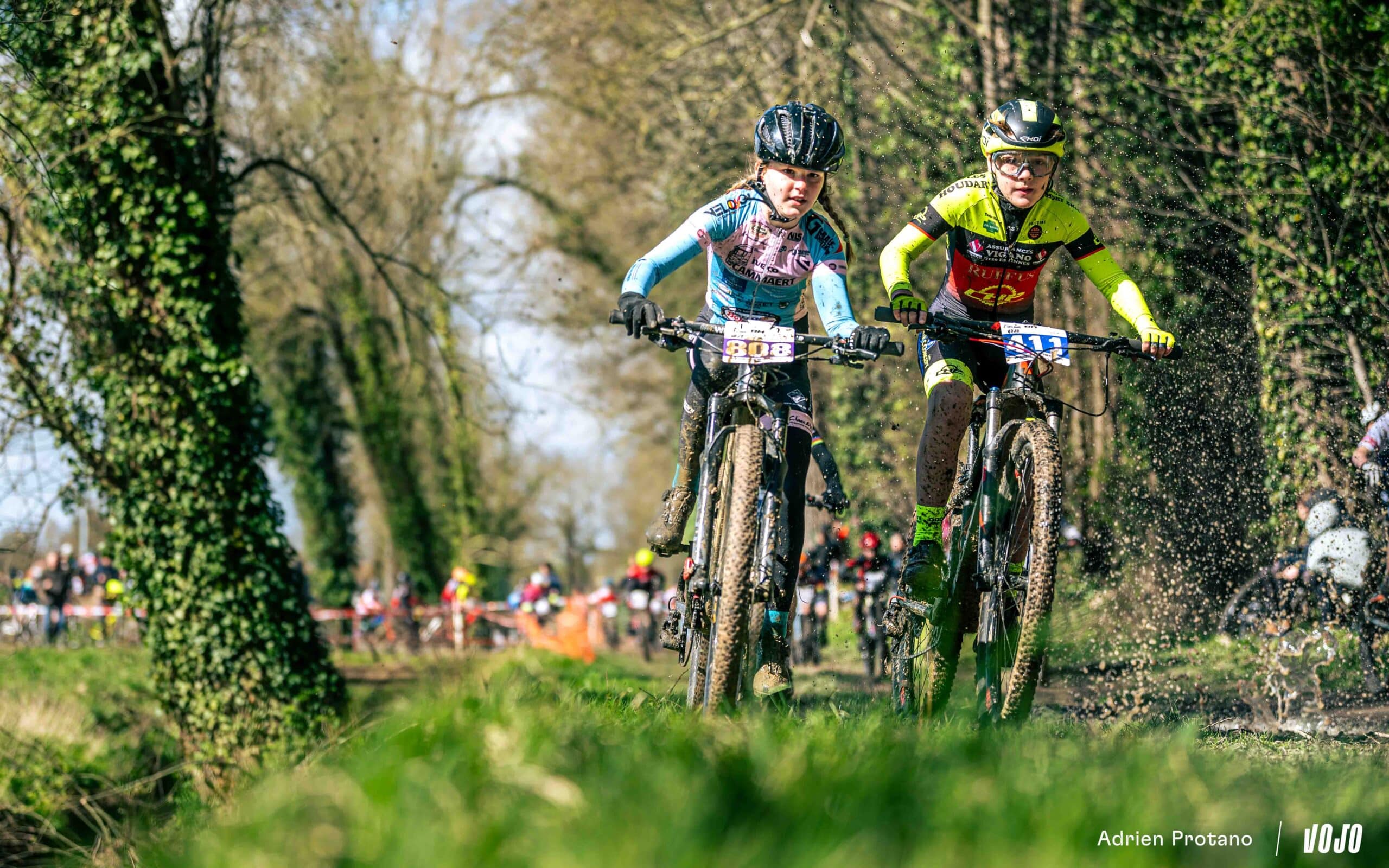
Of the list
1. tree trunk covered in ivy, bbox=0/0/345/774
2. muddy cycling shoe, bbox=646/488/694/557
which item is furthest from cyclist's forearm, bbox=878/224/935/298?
tree trunk covered in ivy, bbox=0/0/345/774

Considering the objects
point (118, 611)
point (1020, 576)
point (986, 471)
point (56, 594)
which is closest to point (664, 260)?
point (986, 471)

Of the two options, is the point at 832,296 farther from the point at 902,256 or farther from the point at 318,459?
the point at 318,459

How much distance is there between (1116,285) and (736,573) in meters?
2.54

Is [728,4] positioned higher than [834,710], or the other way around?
[728,4]

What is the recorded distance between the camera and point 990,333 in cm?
563

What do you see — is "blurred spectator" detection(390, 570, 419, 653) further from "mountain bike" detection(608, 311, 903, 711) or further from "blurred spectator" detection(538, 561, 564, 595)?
"mountain bike" detection(608, 311, 903, 711)

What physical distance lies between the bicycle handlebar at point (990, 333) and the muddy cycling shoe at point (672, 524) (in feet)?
3.91

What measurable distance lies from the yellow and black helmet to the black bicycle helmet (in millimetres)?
684

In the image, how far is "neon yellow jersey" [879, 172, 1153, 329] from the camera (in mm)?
6066

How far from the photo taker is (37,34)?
8602 mm

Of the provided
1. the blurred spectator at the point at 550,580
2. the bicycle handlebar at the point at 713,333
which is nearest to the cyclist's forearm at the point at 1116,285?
the bicycle handlebar at the point at 713,333

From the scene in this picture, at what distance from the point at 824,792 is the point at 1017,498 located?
3153 mm

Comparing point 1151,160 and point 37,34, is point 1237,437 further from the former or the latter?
point 37,34

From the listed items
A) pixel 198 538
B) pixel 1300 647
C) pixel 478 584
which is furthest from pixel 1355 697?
pixel 478 584
